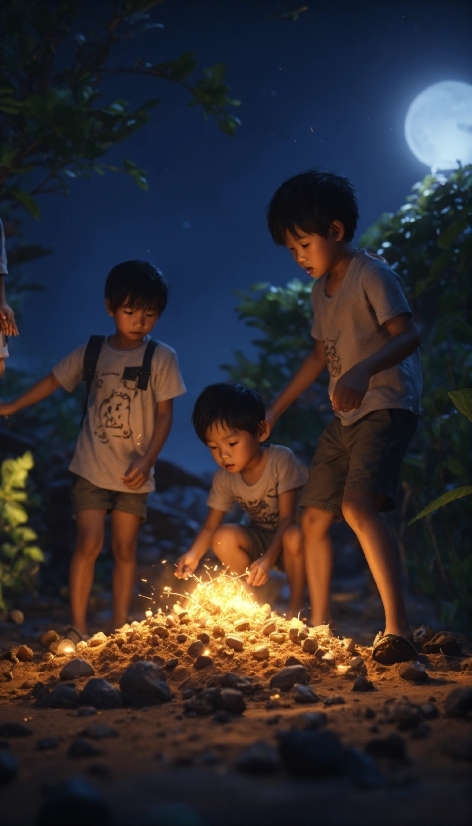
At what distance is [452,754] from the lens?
173 cm

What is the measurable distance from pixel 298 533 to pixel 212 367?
2688 centimetres

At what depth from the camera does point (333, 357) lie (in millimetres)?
3744

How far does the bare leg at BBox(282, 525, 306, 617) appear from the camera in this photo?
411 cm

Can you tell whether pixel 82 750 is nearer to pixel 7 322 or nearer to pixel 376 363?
pixel 376 363

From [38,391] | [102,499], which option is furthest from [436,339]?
[38,391]

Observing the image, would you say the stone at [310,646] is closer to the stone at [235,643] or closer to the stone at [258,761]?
the stone at [235,643]

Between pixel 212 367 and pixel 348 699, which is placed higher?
pixel 212 367

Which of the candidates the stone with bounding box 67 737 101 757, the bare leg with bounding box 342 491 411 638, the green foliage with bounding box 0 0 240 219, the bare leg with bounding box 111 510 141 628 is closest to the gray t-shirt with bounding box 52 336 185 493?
the bare leg with bounding box 111 510 141 628

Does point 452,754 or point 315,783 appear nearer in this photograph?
point 315,783

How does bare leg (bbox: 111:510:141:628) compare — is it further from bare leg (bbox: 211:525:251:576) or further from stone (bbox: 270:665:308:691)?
stone (bbox: 270:665:308:691)

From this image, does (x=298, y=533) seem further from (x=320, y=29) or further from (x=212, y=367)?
(x=212, y=367)

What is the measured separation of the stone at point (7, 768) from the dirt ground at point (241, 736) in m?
0.02

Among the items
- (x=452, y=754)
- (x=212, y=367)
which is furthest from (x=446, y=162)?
(x=212, y=367)

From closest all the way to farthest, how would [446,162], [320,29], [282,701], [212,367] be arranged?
[282,701], [446,162], [320,29], [212,367]
